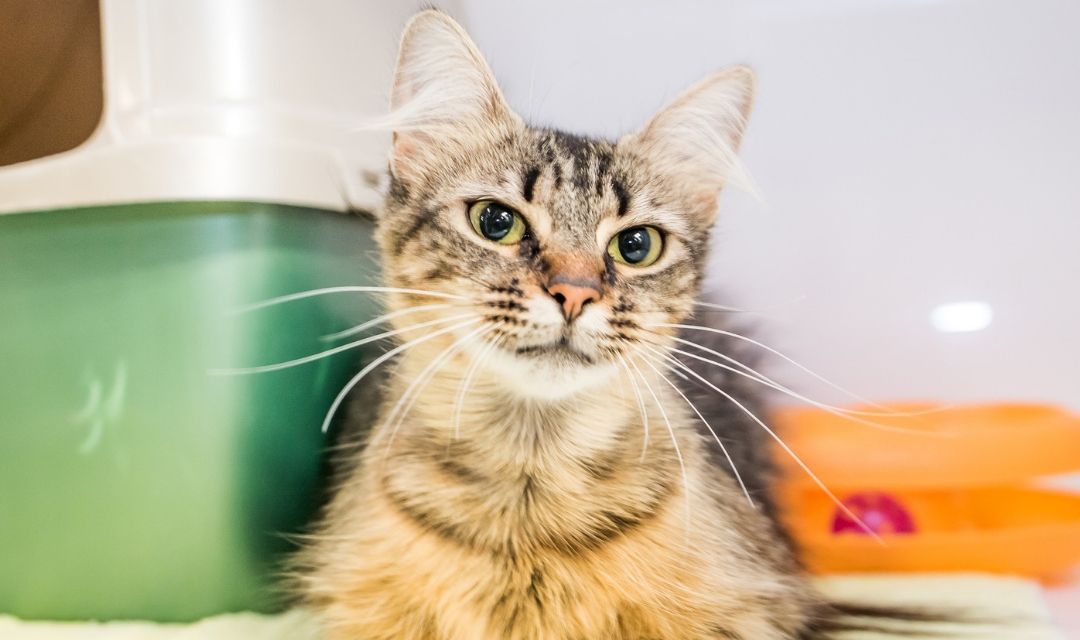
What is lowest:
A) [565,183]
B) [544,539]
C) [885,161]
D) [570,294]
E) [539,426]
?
[544,539]

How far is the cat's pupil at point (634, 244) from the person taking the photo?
0.78m

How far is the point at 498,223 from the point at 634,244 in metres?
0.15

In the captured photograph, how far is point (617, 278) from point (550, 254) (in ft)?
0.25

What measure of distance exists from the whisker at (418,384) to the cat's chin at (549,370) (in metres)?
0.03

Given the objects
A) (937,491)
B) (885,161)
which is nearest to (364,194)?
(885,161)

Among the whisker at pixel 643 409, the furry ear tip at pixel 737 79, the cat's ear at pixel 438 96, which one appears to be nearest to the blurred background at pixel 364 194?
the cat's ear at pixel 438 96

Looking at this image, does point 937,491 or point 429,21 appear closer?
point 429,21

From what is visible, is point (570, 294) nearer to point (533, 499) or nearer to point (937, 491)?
point (533, 499)

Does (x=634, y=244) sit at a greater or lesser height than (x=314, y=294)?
greater

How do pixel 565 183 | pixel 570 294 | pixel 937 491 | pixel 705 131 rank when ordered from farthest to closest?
1. pixel 937 491
2. pixel 705 131
3. pixel 565 183
4. pixel 570 294

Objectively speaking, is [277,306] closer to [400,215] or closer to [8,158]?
[400,215]

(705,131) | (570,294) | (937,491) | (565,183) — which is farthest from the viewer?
(937,491)

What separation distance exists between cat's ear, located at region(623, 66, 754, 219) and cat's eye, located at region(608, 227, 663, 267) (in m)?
0.11

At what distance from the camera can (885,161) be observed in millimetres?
1128
